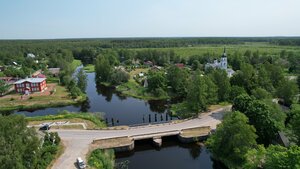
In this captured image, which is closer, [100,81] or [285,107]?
[285,107]

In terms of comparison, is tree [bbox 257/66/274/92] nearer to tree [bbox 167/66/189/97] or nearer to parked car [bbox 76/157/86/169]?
tree [bbox 167/66/189/97]

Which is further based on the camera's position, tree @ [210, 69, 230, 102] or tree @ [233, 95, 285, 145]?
tree @ [210, 69, 230, 102]

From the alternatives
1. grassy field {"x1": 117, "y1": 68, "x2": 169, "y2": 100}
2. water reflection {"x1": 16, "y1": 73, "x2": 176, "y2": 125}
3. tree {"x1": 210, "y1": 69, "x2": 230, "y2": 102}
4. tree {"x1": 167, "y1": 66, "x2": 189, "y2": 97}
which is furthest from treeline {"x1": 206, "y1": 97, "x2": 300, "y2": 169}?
grassy field {"x1": 117, "y1": 68, "x2": 169, "y2": 100}

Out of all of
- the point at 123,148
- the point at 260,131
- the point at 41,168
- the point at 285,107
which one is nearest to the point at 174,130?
the point at 123,148

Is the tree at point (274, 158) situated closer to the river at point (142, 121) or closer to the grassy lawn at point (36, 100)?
the river at point (142, 121)

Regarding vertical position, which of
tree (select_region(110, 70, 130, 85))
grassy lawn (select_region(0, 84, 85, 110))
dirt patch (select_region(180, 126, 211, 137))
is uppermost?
tree (select_region(110, 70, 130, 85))

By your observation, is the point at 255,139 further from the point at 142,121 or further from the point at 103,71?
the point at 103,71

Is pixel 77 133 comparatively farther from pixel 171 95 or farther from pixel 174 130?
pixel 171 95
